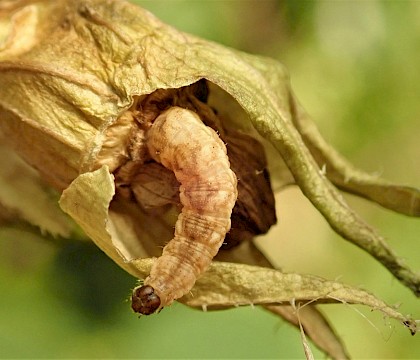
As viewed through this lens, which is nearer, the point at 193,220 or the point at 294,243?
the point at 193,220

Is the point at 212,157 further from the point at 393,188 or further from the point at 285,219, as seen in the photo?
the point at 285,219

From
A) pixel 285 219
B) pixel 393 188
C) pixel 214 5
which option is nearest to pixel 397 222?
pixel 285 219

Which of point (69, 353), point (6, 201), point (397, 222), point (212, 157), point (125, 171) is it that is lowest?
point (69, 353)

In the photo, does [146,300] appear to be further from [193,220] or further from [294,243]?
[294,243]

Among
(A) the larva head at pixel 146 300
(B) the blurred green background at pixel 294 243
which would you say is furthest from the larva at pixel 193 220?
(B) the blurred green background at pixel 294 243

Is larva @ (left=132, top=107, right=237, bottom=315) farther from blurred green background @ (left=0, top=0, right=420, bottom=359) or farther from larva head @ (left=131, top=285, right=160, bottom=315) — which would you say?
blurred green background @ (left=0, top=0, right=420, bottom=359)

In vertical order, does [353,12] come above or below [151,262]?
above

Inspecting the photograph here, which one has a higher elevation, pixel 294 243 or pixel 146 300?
pixel 146 300

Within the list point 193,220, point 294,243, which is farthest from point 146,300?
point 294,243
